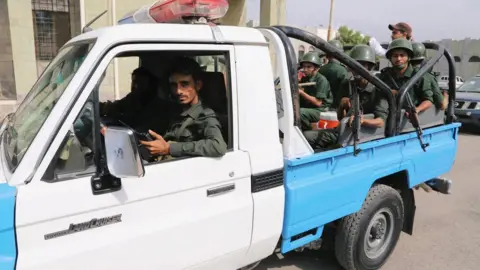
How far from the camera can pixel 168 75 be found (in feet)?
8.93

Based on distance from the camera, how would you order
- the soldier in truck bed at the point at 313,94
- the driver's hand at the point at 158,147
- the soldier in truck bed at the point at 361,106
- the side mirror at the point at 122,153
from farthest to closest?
the soldier in truck bed at the point at 313,94 → the soldier in truck bed at the point at 361,106 → the driver's hand at the point at 158,147 → the side mirror at the point at 122,153

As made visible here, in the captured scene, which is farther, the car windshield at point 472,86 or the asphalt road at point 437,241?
the car windshield at point 472,86

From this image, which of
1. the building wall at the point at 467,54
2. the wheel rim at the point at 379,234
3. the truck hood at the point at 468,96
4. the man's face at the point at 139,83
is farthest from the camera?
the building wall at the point at 467,54

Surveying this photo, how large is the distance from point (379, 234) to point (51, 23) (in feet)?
30.9

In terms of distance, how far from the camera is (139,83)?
10.7 ft

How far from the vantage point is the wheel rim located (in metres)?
3.51

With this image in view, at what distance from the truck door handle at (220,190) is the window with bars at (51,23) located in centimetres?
909

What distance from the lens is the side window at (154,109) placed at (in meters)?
1.96

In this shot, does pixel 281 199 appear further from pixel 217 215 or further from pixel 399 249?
pixel 399 249

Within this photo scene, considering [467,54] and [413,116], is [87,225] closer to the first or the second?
[413,116]

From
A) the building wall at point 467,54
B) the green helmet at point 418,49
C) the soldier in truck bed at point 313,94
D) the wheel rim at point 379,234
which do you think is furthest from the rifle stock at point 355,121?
the building wall at point 467,54

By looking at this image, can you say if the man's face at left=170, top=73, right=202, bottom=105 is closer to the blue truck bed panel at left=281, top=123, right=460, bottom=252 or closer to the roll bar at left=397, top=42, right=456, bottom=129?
the blue truck bed panel at left=281, top=123, right=460, bottom=252

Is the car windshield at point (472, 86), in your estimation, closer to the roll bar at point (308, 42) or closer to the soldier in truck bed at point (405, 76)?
the soldier in truck bed at point (405, 76)

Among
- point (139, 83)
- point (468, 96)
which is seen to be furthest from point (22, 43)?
point (468, 96)
